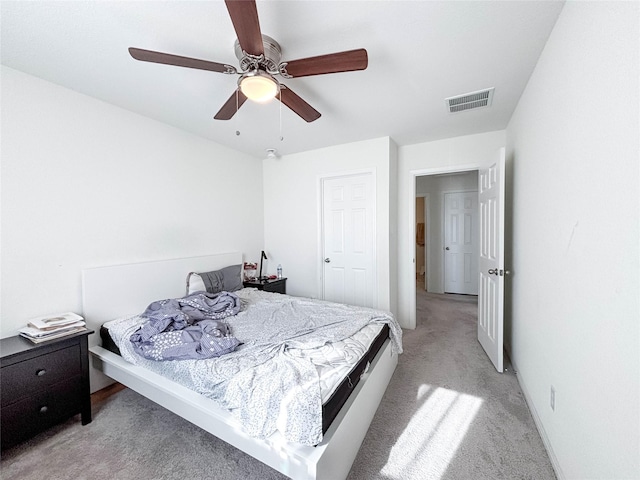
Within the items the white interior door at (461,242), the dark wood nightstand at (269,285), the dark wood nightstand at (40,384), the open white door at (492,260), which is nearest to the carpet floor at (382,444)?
the dark wood nightstand at (40,384)

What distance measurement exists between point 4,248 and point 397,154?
3.91m

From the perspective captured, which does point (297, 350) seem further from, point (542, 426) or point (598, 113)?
point (598, 113)

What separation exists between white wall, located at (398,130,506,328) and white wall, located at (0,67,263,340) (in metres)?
2.57

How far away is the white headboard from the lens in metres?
2.17

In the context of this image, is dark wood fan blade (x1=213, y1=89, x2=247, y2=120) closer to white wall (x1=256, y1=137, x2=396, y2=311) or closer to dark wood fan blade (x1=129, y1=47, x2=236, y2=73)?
dark wood fan blade (x1=129, y1=47, x2=236, y2=73)

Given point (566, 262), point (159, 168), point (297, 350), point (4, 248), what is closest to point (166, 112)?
point (159, 168)

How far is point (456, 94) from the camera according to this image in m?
2.21

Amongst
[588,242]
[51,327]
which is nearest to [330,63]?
[588,242]

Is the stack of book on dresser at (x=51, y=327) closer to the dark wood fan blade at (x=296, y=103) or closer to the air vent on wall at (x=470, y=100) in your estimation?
the dark wood fan blade at (x=296, y=103)

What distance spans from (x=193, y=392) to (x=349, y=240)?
2530 millimetres

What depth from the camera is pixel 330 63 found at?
4.69 ft

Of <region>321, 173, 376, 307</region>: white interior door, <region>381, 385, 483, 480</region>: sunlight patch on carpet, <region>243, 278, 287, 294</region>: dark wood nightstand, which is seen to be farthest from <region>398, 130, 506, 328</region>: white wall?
<region>243, 278, 287, 294</region>: dark wood nightstand

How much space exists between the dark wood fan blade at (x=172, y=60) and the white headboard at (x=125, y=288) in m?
1.75

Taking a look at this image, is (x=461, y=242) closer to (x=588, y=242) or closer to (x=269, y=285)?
(x=269, y=285)
